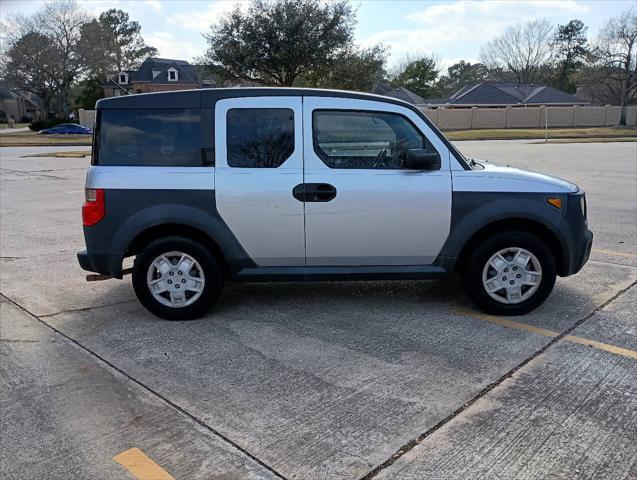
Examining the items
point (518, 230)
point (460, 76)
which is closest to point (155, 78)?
point (460, 76)

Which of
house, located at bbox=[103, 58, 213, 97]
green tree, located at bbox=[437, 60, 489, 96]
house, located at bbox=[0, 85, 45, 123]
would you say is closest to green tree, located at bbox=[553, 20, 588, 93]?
green tree, located at bbox=[437, 60, 489, 96]

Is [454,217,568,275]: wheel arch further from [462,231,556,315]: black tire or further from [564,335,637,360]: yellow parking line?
[564,335,637,360]: yellow parking line

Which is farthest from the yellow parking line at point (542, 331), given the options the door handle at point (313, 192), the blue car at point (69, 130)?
the blue car at point (69, 130)

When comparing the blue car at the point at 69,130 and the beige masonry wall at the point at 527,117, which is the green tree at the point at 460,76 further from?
the blue car at the point at 69,130

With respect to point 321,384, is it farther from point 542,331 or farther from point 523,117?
point 523,117

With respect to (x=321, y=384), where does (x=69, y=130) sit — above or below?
above

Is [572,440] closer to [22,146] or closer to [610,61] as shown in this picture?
[22,146]

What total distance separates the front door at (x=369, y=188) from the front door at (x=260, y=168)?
11cm

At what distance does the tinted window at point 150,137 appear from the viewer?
4727 millimetres

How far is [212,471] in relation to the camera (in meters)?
2.83

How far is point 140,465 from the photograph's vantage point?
2.88 meters

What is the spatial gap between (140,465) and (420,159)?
302 centimetres

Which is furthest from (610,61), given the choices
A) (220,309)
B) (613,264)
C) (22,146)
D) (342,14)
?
(220,309)

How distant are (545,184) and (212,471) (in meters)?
3.55
